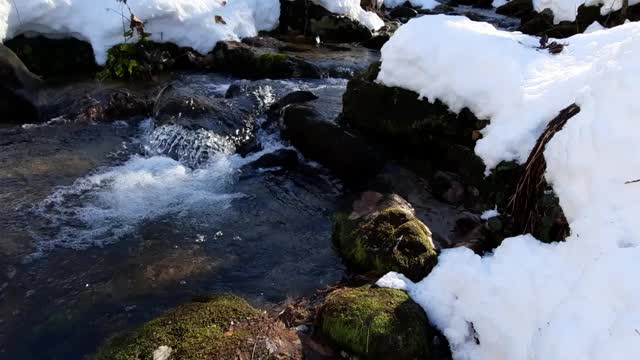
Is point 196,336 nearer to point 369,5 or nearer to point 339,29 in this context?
point 339,29

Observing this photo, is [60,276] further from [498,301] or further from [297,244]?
[498,301]

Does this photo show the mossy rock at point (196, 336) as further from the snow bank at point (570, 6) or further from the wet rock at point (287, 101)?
the snow bank at point (570, 6)

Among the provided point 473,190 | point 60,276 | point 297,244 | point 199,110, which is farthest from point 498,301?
point 199,110

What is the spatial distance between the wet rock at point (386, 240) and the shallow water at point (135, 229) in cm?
31

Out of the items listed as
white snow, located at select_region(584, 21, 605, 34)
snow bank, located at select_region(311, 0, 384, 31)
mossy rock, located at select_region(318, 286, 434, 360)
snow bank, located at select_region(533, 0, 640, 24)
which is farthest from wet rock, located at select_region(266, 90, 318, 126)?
snow bank, located at select_region(533, 0, 640, 24)

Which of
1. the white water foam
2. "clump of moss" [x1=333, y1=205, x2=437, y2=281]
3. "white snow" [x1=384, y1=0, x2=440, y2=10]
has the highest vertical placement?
"clump of moss" [x1=333, y1=205, x2=437, y2=281]

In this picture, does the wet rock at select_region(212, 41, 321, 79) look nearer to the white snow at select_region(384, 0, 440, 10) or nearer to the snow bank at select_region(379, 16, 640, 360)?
the snow bank at select_region(379, 16, 640, 360)

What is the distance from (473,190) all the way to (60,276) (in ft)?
15.9

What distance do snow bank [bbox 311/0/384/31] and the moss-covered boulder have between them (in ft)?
42.3

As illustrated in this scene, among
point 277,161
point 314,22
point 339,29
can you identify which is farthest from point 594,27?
point 277,161

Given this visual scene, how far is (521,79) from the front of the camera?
229 inches

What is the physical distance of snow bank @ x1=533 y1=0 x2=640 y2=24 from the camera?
12.2 meters

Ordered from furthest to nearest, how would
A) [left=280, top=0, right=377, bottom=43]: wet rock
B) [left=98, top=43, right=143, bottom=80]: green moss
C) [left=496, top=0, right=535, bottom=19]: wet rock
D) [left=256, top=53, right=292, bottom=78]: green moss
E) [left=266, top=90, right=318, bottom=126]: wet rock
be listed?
[left=496, top=0, right=535, bottom=19]: wet rock < [left=280, top=0, right=377, bottom=43]: wet rock < [left=256, top=53, right=292, bottom=78]: green moss < [left=98, top=43, right=143, bottom=80]: green moss < [left=266, top=90, right=318, bottom=126]: wet rock

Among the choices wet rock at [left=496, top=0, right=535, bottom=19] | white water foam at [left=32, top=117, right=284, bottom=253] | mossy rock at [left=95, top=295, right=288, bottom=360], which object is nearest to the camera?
mossy rock at [left=95, top=295, right=288, bottom=360]
